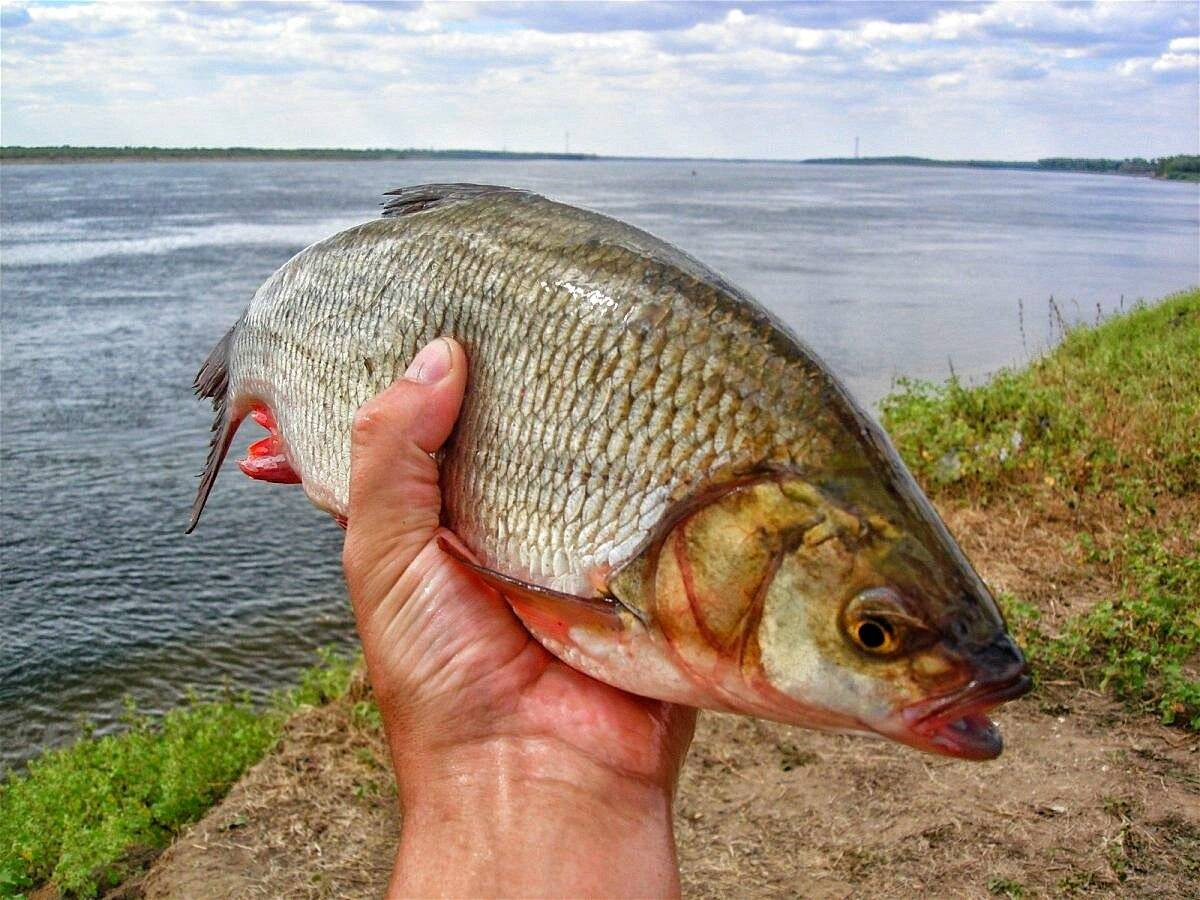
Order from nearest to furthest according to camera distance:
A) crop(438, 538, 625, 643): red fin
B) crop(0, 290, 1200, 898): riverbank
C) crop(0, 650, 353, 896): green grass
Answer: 1. crop(438, 538, 625, 643): red fin
2. crop(0, 290, 1200, 898): riverbank
3. crop(0, 650, 353, 896): green grass

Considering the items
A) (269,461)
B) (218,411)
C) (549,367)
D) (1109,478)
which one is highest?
(549,367)

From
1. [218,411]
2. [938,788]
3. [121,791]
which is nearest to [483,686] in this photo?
[218,411]

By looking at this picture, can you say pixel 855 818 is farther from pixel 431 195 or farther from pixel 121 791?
pixel 121 791

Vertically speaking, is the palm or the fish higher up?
the fish

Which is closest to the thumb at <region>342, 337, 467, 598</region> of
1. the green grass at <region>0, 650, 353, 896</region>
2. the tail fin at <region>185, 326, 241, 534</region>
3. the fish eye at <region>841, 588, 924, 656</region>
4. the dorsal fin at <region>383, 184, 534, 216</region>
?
the dorsal fin at <region>383, 184, 534, 216</region>

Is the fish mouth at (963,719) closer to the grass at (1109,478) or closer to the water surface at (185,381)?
the water surface at (185,381)

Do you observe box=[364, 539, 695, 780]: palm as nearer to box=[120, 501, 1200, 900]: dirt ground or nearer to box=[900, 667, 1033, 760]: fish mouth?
box=[900, 667, 1033, 760]: fish mouth
